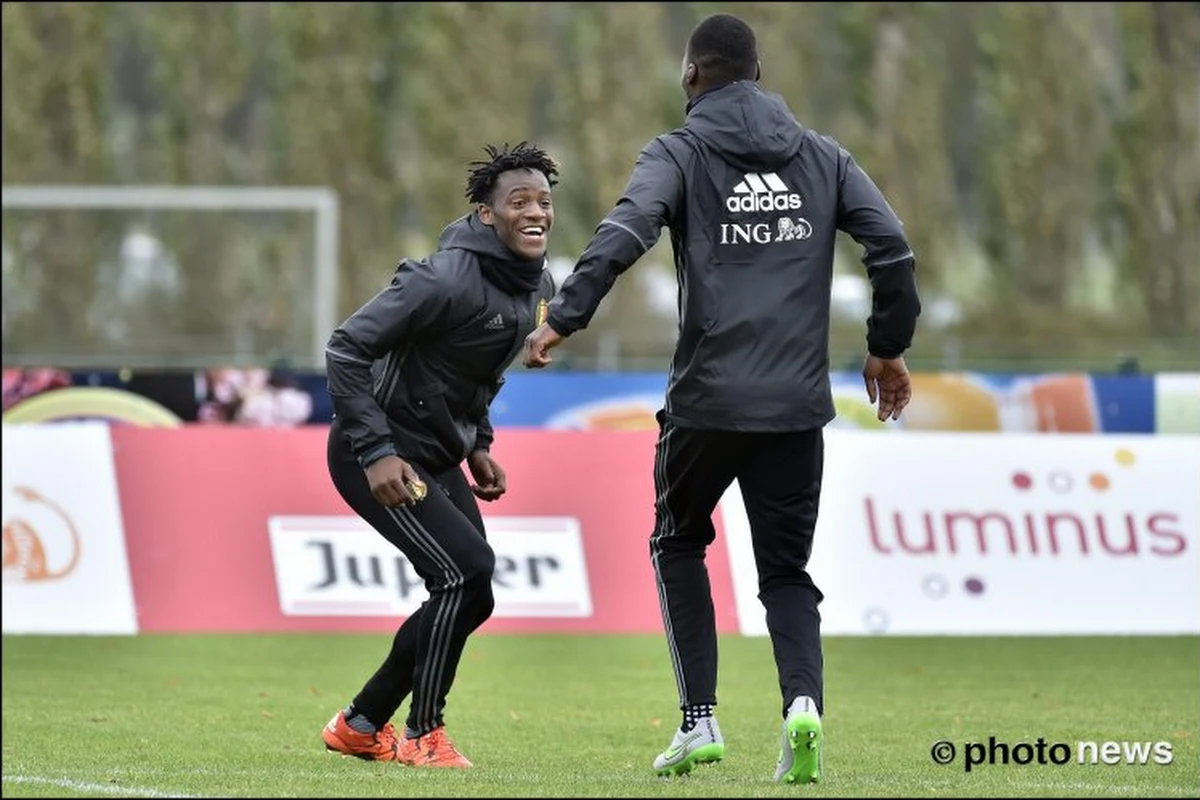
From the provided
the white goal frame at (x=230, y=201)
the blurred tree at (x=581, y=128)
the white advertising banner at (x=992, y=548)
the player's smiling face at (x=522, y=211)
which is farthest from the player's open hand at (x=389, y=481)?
the blurred tree at (x=581, y=128)

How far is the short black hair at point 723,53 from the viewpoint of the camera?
7480mm

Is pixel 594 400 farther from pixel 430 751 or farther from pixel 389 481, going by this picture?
pixel 389 481

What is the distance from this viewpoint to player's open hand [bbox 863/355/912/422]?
755 cm

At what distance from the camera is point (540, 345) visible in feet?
23.1

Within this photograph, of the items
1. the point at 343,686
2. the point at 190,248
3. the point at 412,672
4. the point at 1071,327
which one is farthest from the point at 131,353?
the point at 412,672

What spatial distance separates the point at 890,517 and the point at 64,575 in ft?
16.7

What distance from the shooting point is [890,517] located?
14766 millimetres

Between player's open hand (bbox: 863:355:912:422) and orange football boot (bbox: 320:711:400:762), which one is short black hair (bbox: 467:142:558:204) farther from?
orange football boot (bbox: 320:711:400:762)

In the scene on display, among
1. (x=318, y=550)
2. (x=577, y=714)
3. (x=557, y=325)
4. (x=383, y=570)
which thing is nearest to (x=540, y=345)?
(x=557, y=325)

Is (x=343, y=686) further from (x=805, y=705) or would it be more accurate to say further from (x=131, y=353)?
(x=131, y=353)

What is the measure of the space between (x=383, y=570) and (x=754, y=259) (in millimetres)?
7449

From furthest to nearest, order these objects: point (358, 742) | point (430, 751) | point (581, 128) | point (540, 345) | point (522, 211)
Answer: point (581, 128), point (358, 742), point (522, 211), point (430, 751), point (540, 345)

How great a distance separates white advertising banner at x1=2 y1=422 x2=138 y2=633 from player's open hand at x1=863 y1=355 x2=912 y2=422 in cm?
781

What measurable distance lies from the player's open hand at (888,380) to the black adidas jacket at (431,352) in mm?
1292
